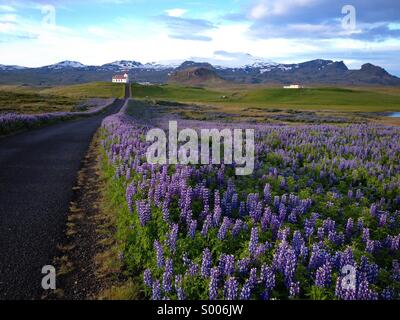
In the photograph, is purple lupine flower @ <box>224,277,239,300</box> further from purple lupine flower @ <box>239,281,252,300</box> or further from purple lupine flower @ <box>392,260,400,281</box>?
purple lupine flower @ <box>392,260,400,281</box>

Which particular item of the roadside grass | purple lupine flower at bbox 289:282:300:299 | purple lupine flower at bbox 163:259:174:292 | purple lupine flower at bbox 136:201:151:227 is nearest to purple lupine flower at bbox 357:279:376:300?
purple lupine flower at bbox 289:282:300:299

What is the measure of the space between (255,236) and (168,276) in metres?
1.47

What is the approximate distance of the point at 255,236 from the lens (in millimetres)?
6102

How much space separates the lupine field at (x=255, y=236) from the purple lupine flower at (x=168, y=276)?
0.05 feet

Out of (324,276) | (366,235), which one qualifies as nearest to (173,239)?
(324,276)

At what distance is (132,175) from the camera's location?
1076 cm

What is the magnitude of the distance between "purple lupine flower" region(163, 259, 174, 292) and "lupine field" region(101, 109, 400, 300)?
15mm

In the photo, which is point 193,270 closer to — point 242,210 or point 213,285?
point 213,285

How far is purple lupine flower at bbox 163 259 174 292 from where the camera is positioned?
18.2 feet

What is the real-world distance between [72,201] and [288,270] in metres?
7.27

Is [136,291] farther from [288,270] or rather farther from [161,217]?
[288,270]

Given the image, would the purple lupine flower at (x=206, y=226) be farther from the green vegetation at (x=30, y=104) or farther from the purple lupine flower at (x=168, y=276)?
the green vegetation at (x=30, y=104)
